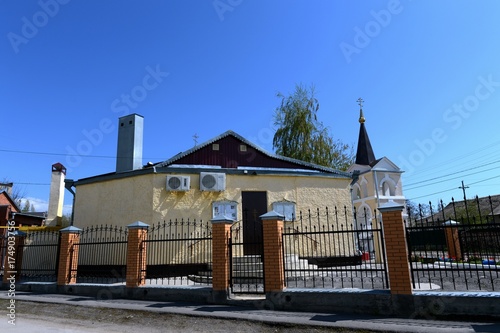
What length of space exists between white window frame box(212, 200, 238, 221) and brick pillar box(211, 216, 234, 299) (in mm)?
4627

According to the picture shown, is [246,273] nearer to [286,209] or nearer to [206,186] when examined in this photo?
[286,209]

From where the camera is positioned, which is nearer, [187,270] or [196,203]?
[187,270]

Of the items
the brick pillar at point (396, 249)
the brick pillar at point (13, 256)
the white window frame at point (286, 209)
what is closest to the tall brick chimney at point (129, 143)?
the brick pillar at point (13, 256)

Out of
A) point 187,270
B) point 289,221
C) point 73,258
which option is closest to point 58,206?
point 73,258

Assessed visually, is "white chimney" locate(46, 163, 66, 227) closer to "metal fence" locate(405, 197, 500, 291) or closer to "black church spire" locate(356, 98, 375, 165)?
"metal fence" locate(405, 197, 500, 291)

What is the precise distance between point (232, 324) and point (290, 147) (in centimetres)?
2133

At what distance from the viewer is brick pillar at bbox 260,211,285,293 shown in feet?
23.8

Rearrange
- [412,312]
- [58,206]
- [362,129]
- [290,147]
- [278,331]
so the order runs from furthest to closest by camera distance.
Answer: [362,129] < [290,147] < [58,206] < [412,312] < [278,331]

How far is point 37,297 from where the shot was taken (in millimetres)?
9391

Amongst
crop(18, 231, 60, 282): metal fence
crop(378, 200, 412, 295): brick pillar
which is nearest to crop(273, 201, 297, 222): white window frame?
crop(378, 200, 412, 295): brick pillar

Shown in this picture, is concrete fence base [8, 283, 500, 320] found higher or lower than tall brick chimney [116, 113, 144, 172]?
lower

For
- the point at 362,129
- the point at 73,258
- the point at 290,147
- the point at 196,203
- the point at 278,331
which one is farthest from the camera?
the point at 362,129

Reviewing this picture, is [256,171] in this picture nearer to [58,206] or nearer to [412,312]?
[412,312]

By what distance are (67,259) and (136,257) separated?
2746 mm
